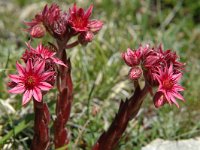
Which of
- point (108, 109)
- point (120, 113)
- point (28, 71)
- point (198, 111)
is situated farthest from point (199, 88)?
point (28, 71)

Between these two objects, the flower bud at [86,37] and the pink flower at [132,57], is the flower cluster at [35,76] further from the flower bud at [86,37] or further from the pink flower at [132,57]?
the pink flower at [132,57]

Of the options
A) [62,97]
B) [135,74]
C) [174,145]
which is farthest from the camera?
[174,145]

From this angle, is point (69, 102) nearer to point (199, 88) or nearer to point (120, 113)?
point (120, 113)

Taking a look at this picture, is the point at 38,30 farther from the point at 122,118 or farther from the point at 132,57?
the point at 122,118

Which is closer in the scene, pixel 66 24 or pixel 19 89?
pixel 19 89

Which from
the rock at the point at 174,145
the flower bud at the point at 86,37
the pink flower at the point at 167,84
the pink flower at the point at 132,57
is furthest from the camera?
the rock at the point at 174,145

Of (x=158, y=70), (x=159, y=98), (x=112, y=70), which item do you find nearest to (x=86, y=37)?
(x=158, y=70)

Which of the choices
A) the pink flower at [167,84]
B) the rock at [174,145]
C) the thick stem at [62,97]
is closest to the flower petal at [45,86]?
the thick stem at [62,97]
